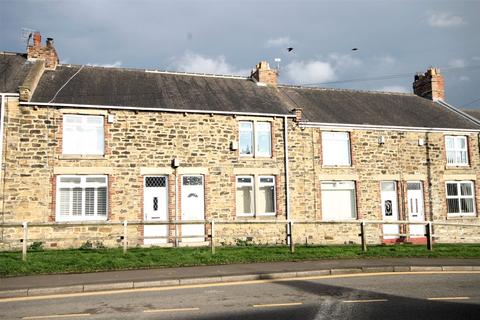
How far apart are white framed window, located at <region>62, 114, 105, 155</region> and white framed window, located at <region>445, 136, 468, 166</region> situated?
1702cm

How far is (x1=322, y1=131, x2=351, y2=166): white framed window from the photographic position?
21031 mm

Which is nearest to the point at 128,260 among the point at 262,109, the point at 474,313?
the point at 474,313

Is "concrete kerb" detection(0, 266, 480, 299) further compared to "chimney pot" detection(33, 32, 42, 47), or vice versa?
"chimney pot" detection(33, 32, 42, 47)

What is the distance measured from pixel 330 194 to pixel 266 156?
3.64 meters

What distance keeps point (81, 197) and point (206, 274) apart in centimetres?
881

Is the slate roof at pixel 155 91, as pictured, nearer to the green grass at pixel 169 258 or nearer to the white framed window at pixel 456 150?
the green grass at pixel 169 258

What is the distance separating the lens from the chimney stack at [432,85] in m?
27.0

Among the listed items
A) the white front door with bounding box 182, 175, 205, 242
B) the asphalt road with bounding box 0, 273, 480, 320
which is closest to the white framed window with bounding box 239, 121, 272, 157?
the white front door with bounding box 182, 175, 205, 242

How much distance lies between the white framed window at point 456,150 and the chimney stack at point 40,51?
19.9 metres

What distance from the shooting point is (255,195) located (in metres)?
19.5

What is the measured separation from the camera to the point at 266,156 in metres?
20.0

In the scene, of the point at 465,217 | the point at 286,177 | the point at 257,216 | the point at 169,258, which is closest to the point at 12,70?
the point at 169,258

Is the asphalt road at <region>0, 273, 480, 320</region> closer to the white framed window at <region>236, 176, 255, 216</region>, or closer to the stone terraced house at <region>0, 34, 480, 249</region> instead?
the stone terraced house at <region>0, 34, 480, 249</region>

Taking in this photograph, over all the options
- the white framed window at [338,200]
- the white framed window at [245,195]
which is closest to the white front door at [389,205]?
the white framed window at [338,200]
